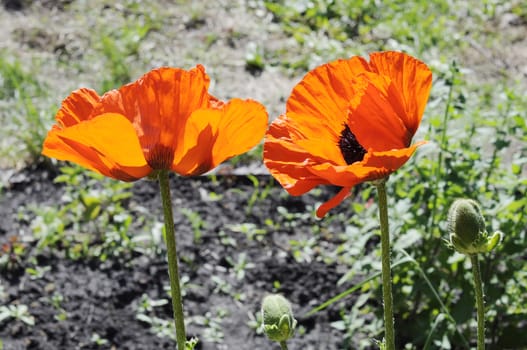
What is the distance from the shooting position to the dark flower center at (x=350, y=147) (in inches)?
65.4

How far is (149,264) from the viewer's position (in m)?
3.66

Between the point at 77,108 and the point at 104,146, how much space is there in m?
0.13

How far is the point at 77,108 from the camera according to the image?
1.63 meters

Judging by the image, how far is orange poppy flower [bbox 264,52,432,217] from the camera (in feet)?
5.12

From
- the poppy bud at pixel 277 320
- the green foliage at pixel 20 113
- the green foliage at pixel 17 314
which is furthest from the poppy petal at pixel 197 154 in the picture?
the green foliage at pixel 20 113

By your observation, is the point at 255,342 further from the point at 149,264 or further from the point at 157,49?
the point at 157,49

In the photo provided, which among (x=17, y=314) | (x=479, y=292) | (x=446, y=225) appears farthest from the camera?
(x=17, y=314)

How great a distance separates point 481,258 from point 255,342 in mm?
811

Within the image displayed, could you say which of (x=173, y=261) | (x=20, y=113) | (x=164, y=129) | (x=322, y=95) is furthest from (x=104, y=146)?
(x=20, y=113)

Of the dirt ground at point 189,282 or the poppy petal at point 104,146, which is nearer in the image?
the poppy petal at point 104,146

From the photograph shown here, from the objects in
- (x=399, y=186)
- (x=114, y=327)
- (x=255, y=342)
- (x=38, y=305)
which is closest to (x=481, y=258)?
(x=399, y=186)

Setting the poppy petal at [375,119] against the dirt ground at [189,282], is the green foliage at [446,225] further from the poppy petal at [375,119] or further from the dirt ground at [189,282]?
the poppy petal at [375,119]

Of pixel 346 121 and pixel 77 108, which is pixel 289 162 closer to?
pixel 346 121

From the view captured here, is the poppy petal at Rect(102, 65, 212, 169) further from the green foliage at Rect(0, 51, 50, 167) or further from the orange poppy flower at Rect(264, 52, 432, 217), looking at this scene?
the green foliage at Rect(0, 51, 50, 167)
